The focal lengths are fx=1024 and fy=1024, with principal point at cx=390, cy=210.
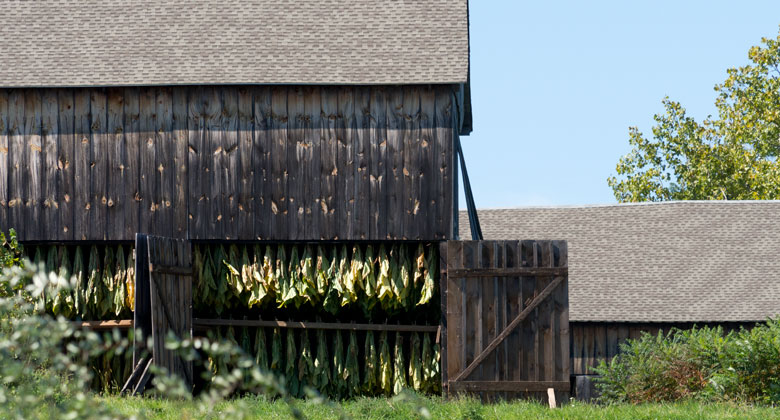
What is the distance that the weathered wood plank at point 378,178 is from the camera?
→ 16219mm

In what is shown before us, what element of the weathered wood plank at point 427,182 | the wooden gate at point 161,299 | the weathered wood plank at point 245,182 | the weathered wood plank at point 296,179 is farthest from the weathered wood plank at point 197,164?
the weathered wood plank at point 427,182

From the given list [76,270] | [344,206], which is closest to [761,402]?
[344,206]

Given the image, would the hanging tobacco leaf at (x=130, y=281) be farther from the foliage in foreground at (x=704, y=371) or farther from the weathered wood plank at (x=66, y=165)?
the foliage in foreground at (x=704, y=371)

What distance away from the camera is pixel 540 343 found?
16.0m

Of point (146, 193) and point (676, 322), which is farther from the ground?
point (146, 193)

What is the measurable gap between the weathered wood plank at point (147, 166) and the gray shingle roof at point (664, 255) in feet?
35.6

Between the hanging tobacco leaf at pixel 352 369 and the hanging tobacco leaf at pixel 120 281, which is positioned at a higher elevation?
the hanging tobacco leaf at pixel 120 281

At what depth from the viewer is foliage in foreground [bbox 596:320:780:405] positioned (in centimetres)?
1477

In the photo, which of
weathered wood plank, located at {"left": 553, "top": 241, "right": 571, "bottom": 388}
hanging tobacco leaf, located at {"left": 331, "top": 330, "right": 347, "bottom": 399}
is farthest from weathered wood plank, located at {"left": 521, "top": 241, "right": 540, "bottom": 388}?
hanging tobacco leaf, located at {"left": 331, "top": 330, "right": 347, "bottom": 399}

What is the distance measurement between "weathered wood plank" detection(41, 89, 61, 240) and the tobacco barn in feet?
0.11

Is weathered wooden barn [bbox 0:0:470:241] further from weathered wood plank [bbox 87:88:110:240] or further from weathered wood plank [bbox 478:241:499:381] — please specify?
weathered wood plank [bbox 478:241:499:381]

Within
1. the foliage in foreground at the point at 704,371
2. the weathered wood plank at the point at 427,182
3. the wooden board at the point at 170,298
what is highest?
the weathered wood plank at the point at 427,182

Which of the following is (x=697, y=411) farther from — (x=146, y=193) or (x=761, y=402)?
(x=146, y=193)

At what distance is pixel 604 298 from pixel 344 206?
10217 mm
